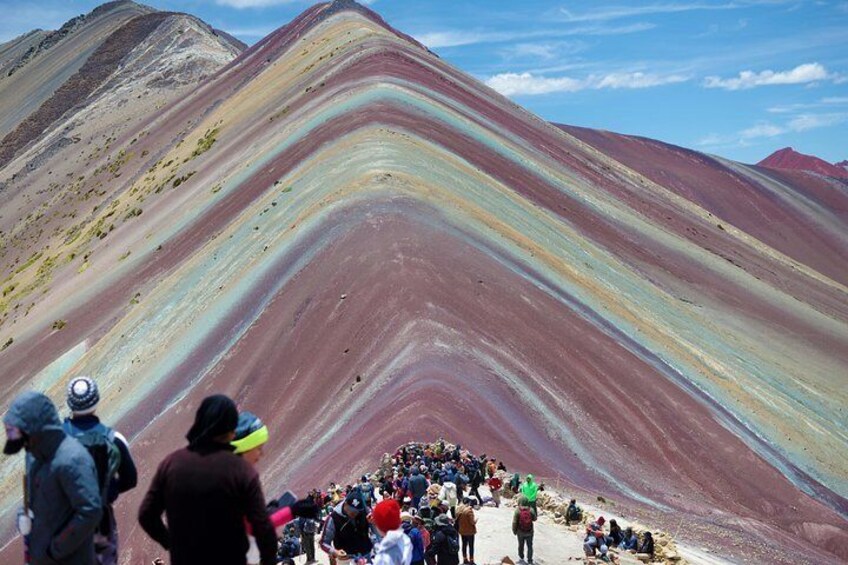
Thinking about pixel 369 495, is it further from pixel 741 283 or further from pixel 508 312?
pixel 741 283

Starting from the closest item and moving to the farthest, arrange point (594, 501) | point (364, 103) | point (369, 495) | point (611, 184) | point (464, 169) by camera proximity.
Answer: point (369, 495), point (594, 501), point (464, 169), point (364, 103), point (611, 184)

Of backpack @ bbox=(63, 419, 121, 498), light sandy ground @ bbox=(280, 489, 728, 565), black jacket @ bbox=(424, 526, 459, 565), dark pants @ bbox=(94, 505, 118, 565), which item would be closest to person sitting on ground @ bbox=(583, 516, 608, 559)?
light sandy ground @ bbox=(280, 489, 728, 565)

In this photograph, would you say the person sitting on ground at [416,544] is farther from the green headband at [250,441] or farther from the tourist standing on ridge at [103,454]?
the green headband at [250,441]

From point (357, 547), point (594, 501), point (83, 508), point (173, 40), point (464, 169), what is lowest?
point (594, 501)

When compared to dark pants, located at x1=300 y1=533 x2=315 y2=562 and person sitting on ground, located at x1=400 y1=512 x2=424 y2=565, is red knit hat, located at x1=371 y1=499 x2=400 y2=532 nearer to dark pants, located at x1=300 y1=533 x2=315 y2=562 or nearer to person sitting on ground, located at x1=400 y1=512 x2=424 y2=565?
person sitting on ground, located at x1=400 y1=512 x2=424 y2=565

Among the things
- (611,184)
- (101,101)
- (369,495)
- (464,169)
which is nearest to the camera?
(369,495)

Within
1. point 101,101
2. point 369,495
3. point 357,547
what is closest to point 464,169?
point 369,495

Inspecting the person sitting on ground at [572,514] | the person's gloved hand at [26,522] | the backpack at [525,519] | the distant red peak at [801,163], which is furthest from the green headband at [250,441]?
the distant red peak at [801,163]
